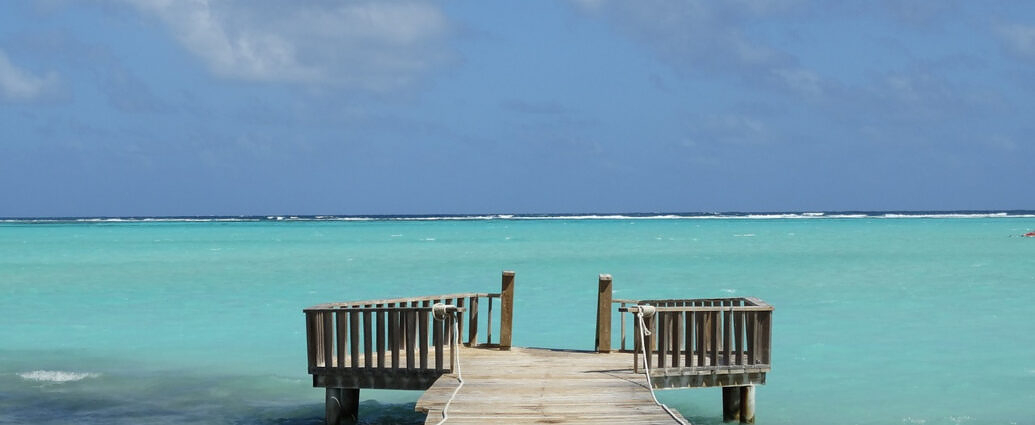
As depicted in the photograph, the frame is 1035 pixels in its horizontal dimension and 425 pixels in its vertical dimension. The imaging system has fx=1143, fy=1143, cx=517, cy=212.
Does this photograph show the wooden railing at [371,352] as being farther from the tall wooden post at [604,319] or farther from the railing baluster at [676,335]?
the railing baluster at [676,335]

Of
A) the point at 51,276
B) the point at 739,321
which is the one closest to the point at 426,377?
the point at 739,321

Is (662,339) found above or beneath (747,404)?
above

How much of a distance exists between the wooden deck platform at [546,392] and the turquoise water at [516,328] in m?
2.21

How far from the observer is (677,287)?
39750 millimetres

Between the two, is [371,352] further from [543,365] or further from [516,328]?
[516,328]

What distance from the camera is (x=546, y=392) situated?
12.1 meters

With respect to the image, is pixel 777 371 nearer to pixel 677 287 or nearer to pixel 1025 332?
pixel 1025 332

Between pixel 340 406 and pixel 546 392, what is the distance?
324 cm

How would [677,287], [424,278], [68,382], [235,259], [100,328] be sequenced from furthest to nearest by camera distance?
[235,259]
[424,278]
[677,287]
[100,328]
[68,382]

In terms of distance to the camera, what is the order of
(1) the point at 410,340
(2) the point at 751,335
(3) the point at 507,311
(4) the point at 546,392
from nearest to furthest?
1. (4) the point at 546,392
2. (1) the point at 410,340
3. (2) the point at 751,335
4. (3) the point at 507,311

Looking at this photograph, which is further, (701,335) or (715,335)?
(715,335)

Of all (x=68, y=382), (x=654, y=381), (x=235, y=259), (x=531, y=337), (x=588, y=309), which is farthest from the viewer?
(x=235, y=259)

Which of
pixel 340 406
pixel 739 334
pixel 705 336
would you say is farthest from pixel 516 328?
pixel 705 336

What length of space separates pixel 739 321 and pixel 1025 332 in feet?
47.2
